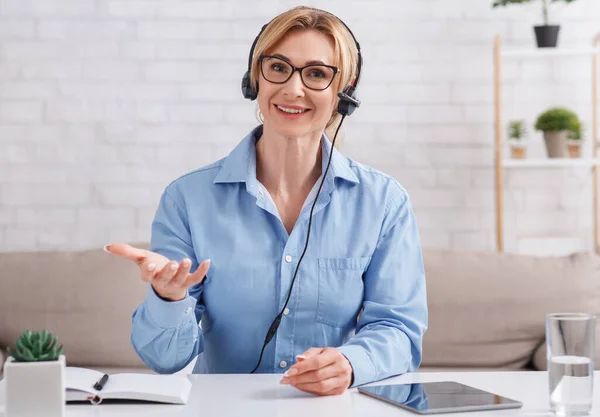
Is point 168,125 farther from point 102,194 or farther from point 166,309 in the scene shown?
point 166,309

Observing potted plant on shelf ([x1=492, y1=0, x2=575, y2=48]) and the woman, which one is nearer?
the woman

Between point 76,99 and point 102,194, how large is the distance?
0.40 metres

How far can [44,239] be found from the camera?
11.1 feet

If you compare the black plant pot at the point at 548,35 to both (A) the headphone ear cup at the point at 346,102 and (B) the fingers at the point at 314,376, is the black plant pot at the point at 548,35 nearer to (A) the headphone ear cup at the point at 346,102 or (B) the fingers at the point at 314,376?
(A) the headphone ear cup at the point at 346,102

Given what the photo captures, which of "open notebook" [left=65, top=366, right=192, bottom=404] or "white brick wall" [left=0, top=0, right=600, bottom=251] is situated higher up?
"white brick wall" [left=0, top=0, right=600, bottom=251]

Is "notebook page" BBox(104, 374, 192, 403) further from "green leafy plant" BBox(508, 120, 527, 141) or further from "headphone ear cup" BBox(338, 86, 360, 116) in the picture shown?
"green leafy plant" BBox(508, 120, 527, 141)

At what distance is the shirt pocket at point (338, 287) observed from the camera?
5.76 feet

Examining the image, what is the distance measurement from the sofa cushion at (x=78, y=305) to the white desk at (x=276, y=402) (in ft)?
4.66

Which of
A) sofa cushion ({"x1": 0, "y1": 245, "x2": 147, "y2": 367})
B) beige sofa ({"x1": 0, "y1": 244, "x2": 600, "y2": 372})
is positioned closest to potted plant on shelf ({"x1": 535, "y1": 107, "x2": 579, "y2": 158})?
beige sofa ({"x1": 0, "y1": 244, "x2": 600, "y2": 372})

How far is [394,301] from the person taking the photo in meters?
1.73

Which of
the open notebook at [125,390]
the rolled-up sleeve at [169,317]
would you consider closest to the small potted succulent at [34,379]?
the open notebook at [125,390]

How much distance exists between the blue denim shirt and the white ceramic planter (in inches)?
20.7

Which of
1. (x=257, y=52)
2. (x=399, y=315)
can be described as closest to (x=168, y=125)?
(x=257, y=52)

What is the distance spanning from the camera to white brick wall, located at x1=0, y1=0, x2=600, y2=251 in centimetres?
334
